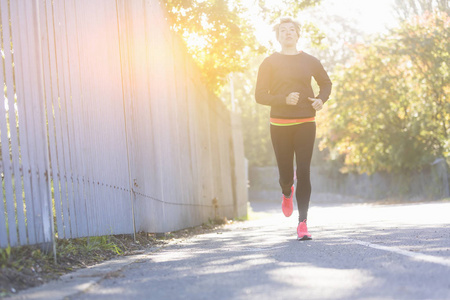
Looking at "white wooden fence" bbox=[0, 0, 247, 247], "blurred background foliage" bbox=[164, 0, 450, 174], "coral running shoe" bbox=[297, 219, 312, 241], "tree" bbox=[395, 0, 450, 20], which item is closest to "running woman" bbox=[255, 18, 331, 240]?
"coral running shoe" bbox=[297, 219, 312, 241]

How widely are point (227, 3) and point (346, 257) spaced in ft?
24.2

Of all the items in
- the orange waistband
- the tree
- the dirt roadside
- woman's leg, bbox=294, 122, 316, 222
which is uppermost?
the tree

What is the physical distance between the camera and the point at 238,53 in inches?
496

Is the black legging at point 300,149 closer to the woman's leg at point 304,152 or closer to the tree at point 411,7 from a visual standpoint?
the woman's leg at point 304,152

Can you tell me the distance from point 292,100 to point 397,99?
2140cm

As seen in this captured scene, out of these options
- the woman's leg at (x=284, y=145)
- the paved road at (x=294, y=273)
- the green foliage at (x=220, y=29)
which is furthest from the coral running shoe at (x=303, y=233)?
the green foliage at (x=220, y=29)

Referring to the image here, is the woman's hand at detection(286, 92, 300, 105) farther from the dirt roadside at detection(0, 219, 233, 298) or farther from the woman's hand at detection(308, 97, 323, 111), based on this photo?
the dirt roadside at detection(0, 219, 233, 298)

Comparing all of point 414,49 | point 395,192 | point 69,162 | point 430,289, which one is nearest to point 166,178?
point 69,162

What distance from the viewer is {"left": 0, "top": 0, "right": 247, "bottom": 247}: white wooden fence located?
429 cm

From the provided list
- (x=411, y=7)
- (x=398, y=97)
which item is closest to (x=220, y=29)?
(x=398, y=97)

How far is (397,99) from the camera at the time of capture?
26766 millimetres

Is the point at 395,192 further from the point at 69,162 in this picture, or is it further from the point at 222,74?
the point at 69,162

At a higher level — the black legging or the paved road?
the black legging

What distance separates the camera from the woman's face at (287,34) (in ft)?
21.5
